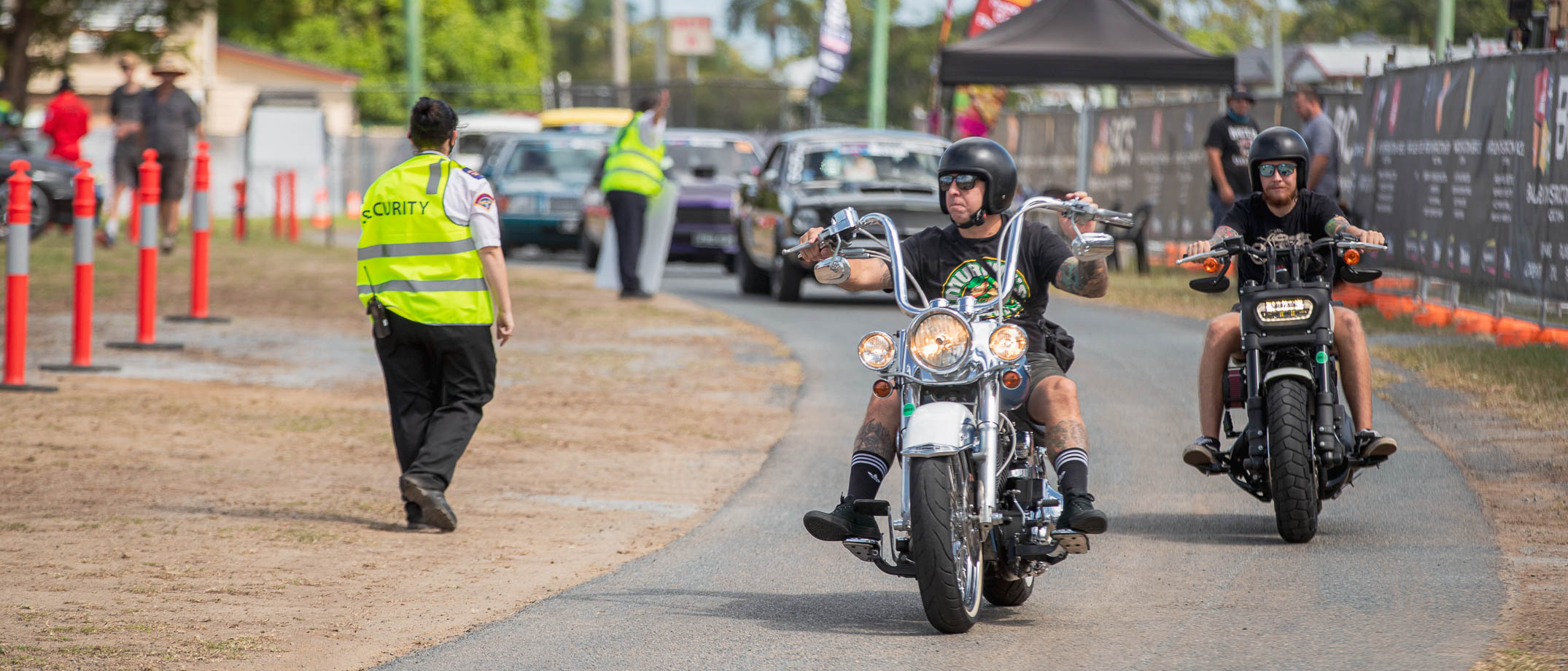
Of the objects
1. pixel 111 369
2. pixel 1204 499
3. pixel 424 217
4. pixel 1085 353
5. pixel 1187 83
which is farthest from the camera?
pixel 1187 83

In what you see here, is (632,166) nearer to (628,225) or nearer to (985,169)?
(628,225)

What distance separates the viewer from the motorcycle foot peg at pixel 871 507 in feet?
18.5

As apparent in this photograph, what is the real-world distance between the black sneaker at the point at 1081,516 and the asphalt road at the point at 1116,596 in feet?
1.12

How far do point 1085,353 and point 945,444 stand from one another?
811 centimetres

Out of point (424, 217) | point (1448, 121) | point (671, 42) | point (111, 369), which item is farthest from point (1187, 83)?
point (671, 42)

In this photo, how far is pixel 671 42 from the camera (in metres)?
82.9

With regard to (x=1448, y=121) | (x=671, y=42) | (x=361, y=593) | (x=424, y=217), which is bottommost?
(x=361, y=593)

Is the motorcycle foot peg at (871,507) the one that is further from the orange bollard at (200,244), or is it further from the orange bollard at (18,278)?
the orange bollard at (200,244)

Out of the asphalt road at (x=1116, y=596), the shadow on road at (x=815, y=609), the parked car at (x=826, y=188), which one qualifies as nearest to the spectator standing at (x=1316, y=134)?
the parked car at (x=826, y=188)

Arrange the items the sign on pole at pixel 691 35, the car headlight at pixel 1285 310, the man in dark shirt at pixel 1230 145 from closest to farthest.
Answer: the car headlight at pixel 1285 310 → the man in dark shirt at pixel 1230 145 → the sign on pole at pixel 691 35

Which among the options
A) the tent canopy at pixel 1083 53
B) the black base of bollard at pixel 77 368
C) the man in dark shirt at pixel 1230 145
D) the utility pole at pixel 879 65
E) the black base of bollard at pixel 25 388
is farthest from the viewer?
the utility pole at pixel 879 65

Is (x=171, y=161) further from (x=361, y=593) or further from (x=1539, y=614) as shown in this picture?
(x=1539, y=614)

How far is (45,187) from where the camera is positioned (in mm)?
23469

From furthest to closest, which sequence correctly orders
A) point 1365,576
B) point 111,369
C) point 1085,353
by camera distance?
point 1085,353 < point 111,369 < point 1365,576
